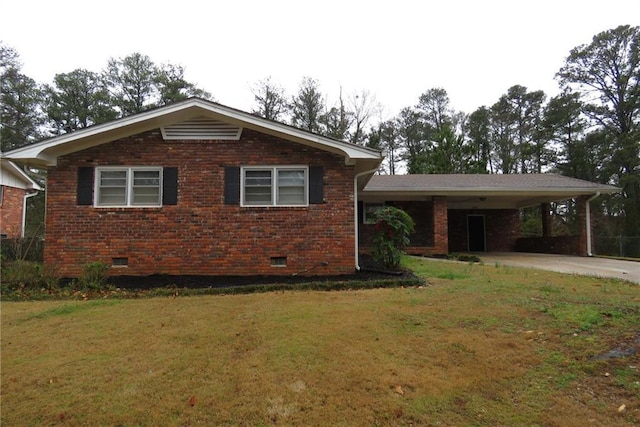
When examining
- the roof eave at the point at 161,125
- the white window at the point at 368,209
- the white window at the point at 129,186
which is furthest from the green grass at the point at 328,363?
the white window at the point at 368,209

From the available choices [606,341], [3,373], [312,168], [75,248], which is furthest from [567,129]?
[3,373]

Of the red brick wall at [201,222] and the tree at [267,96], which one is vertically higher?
the tree at [267,96]

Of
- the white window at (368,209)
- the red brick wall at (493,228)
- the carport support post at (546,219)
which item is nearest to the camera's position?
the white window at (368,209)

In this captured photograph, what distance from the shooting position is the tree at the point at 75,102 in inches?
1185

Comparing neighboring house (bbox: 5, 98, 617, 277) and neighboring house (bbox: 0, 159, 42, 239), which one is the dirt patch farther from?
neighboring house (bbox: 0, 159, 42, 239)

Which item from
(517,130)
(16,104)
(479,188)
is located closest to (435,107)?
(517,130)

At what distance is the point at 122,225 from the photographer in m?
8.91

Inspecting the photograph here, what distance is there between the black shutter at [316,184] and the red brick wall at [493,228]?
1113 centimetres

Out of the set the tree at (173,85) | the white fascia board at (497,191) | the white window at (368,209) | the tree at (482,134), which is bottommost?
the white window at (368,209)

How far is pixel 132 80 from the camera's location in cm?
3209

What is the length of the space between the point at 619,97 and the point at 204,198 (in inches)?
1233

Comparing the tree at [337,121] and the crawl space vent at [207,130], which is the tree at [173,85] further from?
the crawl space vent at [207,130]

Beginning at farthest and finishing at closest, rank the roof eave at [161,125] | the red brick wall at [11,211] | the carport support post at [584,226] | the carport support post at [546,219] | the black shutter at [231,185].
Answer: the carport support post at [546,219] → the red brick wall at [11,211] → the carport support post at [584,226] → the black shutter at [231,185] → the roof eave at [161,125]

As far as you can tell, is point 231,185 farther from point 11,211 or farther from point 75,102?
point 75,102
